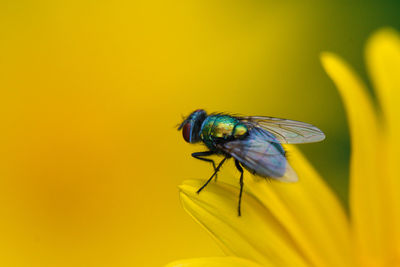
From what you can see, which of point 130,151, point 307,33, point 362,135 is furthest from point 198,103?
point 362,135

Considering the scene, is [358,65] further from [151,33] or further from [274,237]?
[274,237]

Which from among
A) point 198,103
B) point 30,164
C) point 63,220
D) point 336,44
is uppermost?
point 336,44

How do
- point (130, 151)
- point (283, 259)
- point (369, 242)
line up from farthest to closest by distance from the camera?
point (130, 151)
point (369, 242)
point (283, 259)

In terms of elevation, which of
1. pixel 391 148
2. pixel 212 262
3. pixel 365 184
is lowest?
pixel 212 262

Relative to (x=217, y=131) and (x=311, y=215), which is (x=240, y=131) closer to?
(x=217, y=131)

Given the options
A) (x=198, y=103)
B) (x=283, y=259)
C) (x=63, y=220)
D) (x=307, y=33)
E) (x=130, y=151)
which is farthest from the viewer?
(x=307, y=33)

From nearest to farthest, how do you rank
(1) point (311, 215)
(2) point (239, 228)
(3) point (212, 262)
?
(3) point (212, 262), (2) point (239, 228), (1) point (311, 215)

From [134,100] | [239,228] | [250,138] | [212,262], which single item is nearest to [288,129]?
[250,138]

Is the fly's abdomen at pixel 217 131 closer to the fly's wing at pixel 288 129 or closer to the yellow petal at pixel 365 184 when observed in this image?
the fly's wing at pixel 288 129

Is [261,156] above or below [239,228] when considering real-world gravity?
above
